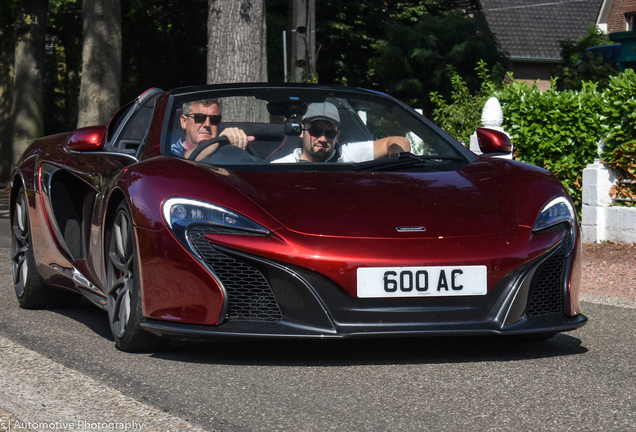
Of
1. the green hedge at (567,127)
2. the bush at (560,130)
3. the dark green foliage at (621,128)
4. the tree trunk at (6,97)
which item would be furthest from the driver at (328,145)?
the tree trunk at (6,97)

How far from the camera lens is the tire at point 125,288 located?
4094mm

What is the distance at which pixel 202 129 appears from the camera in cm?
484

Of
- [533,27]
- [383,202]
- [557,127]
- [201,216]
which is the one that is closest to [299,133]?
[383,202]

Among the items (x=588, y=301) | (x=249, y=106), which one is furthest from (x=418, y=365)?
(x=588, y=301)

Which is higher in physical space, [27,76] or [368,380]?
[27,76]

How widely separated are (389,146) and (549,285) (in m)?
1.36

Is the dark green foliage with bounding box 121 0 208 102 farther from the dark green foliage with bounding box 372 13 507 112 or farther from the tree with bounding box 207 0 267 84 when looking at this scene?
the tree with bounding box 207 0 267 84

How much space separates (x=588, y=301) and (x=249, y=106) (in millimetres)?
2670

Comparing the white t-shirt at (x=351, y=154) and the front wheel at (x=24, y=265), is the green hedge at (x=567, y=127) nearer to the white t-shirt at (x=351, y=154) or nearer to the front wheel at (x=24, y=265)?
the white t-shirt at (x=351, y=154)

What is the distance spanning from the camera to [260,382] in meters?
3.70

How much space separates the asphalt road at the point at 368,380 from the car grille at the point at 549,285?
24 cm

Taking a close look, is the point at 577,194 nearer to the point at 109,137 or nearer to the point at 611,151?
the point at 611,151

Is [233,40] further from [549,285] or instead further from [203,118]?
[549,285]

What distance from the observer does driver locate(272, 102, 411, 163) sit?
4.88 meters
